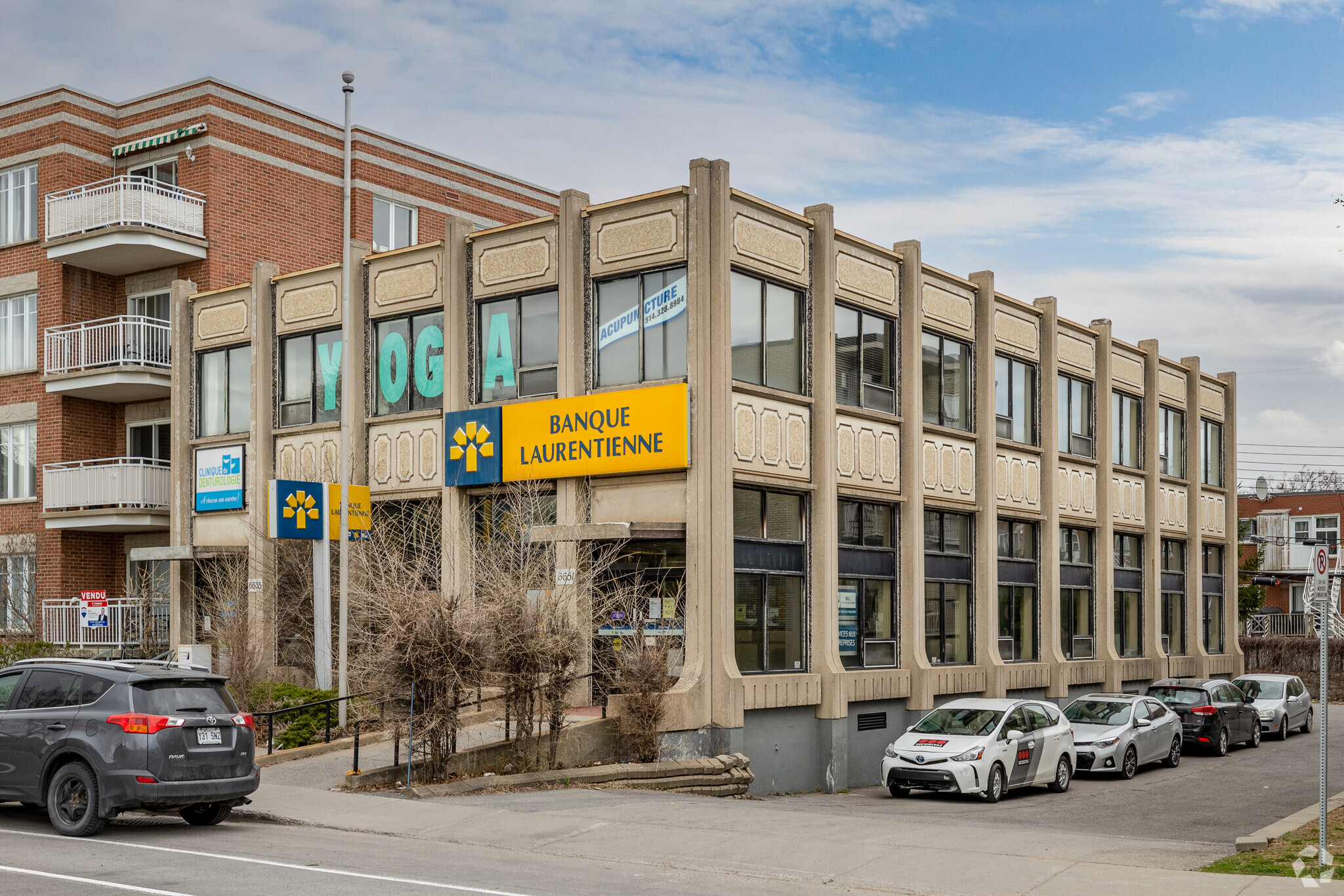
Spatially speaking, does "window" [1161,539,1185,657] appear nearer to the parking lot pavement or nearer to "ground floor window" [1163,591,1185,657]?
"ground floor window" [1163,591,1185,657]

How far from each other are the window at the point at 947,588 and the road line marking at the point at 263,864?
16.6 m

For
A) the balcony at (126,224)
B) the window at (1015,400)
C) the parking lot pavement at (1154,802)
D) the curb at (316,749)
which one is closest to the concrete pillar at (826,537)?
the parking lot pavement at (1154,802)

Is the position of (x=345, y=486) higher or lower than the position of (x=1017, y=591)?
higher

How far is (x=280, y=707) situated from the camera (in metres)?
21.8

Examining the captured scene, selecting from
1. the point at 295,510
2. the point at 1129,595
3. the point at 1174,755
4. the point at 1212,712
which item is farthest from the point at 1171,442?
the point at 295,510

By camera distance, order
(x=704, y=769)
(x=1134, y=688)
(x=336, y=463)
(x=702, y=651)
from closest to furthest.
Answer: (x=704, y=769) < (x=702, y=651) < (x=336, y=463) < (x=1134, y=688)

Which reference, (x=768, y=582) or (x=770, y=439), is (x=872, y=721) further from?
(x=770, y=439)

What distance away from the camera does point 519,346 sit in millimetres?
24000

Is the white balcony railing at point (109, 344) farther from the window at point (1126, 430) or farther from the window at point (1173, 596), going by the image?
the window at point (1173, 596)

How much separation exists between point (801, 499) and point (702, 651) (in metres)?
3.80

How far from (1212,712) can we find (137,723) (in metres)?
22.5

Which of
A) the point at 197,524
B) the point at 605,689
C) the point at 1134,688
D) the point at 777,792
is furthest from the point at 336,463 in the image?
the point at 1134,688

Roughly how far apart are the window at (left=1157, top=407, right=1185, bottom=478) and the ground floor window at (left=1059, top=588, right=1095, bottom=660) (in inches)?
216

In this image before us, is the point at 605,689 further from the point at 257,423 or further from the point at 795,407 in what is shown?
the point at 257,423
